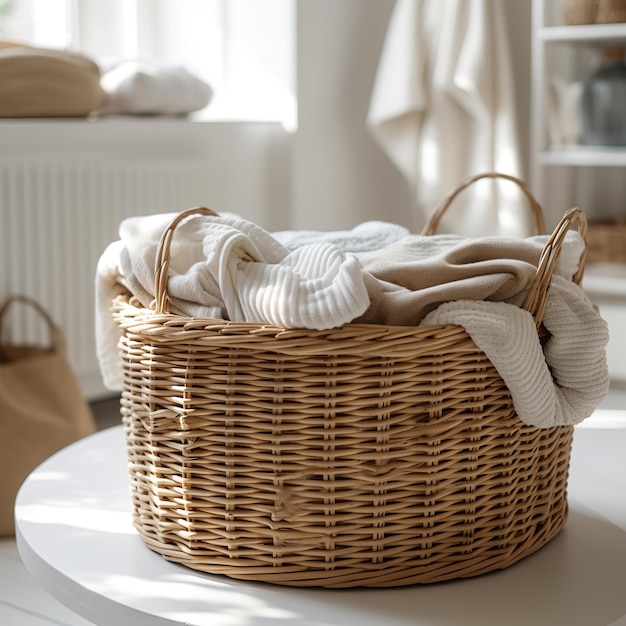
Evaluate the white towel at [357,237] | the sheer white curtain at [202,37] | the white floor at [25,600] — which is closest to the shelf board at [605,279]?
the white floor at [25,600]

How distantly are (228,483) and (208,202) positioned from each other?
173 centimetres

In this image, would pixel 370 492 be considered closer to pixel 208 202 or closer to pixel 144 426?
pixel 144 426

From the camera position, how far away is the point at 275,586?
74cm

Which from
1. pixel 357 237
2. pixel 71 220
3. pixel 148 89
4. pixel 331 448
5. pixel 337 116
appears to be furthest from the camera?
pixel 337 116

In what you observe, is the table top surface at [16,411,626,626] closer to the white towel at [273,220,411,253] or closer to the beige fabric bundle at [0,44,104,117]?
the white towel at [273,220,411,253]

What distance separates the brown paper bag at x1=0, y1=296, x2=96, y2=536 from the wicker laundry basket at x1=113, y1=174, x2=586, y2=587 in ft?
3.28

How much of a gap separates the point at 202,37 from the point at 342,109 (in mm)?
417

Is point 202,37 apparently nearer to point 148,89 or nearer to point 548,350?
point 148,89

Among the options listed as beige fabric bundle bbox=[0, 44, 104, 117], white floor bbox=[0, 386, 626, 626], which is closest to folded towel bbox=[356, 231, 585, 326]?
white floor bbox=[0, 386, 626, 626]

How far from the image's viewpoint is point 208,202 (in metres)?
2.40

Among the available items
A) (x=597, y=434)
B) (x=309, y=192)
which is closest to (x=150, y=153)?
(x=309, y=192)

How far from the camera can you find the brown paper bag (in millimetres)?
1703

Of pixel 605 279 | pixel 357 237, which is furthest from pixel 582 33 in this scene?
pixel 357 237

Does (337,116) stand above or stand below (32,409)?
above
